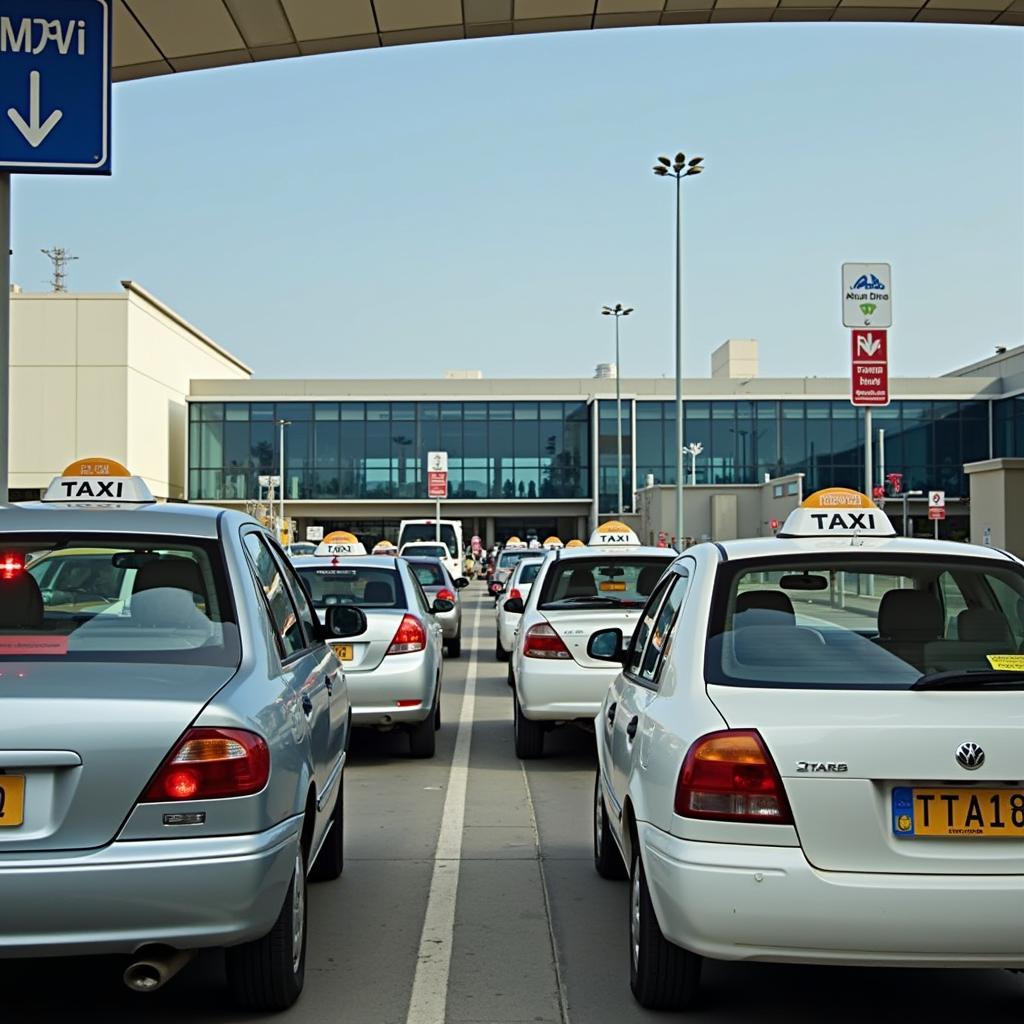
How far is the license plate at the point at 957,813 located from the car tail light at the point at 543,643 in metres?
6.52

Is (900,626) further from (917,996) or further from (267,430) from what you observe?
(267,430)

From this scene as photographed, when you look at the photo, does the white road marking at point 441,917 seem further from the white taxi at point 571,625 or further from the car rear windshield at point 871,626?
the car rear windshield at point 871,626

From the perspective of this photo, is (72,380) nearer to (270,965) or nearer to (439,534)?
(439,534)

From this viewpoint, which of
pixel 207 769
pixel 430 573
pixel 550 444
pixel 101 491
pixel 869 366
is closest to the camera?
pixel 207 769

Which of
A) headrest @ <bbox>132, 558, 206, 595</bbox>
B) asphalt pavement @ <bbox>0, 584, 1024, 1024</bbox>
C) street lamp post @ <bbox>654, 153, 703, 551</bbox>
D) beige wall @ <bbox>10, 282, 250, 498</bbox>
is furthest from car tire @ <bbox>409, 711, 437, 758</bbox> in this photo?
beige wall @ <bbox>10, 282, 250, 498</bbox>

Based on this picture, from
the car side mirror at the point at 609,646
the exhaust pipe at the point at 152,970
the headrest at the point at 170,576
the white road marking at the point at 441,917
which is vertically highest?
the headrest at the point at 170,576

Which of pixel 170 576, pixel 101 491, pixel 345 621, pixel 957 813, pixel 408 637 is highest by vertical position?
pixel 101 491

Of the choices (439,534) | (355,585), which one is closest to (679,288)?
(439,534)

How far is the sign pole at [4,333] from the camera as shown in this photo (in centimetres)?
887

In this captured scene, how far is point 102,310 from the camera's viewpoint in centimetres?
6322

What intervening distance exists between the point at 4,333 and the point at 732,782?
262 inches

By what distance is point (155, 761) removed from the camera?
13.4ft

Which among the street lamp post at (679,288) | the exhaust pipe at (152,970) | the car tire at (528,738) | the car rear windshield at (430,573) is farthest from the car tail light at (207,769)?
the street lamp post at (679,288)

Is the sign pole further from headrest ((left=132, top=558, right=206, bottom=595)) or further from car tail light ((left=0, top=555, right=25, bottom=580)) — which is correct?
headrest ((left=132, top=558, right=206, bottom=595))
